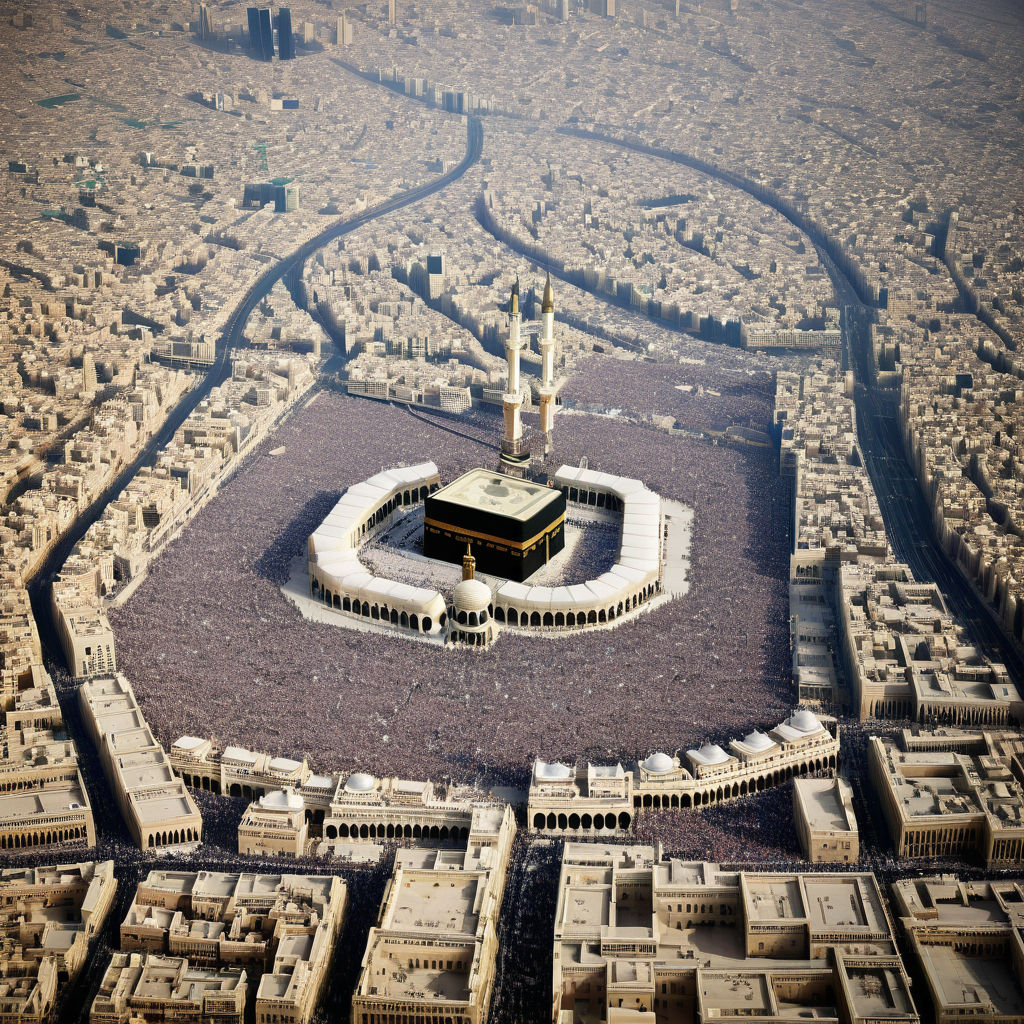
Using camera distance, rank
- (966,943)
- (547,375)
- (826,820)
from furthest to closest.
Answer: (547,375) → (826,820) → (966,943)

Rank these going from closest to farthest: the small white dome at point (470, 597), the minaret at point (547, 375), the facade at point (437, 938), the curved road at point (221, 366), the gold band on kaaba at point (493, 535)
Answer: the facade at point (437, 938) < the small white dome at point (470, 597) < the curved road at point (221, 366) < the gold band on kaaba at point (493, 535) < the minaret at point (547, 375)

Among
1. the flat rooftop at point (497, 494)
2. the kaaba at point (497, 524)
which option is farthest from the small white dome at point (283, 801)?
the flat rooftop at point (497, 494)

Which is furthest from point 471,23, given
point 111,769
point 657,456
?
point 111,769

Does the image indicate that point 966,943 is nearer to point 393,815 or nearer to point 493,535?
point 393,815

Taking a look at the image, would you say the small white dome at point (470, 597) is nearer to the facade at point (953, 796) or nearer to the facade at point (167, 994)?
the facade at point (953, 796)

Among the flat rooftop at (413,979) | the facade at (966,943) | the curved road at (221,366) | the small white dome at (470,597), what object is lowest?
the curved road at (221,366)

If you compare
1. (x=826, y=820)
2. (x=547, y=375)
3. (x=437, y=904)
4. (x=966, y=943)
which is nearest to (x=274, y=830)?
(x=437, y=904)

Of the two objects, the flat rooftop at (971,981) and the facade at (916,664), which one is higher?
the flat rooftop at (971,981)
